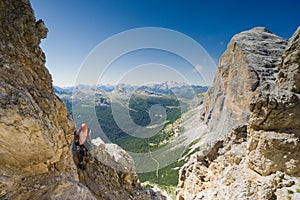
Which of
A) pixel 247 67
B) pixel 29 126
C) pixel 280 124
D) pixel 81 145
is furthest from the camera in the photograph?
pixel 247 67

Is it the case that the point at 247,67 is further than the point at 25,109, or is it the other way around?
the point at 247,67

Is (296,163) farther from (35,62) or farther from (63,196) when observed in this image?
(35,62)

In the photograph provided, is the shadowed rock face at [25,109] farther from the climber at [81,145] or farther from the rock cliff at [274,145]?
the rock cliff at [274,145]

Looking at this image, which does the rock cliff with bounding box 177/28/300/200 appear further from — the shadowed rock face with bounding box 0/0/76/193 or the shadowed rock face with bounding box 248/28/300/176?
the shadowed rock face with bounding box 0/0/76/193

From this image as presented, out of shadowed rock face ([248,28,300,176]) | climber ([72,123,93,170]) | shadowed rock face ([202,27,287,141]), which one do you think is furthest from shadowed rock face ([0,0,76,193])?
shadowed rock face ([202,27,287,141])

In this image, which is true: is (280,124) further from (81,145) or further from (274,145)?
(81,145)

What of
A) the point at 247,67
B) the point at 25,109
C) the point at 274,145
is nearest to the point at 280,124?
the point at 274,145

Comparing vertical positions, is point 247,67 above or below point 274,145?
above

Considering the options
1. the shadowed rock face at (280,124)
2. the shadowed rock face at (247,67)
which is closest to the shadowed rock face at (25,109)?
the shadowed rock face at (280,124)

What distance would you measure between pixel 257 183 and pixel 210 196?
18.7 feet

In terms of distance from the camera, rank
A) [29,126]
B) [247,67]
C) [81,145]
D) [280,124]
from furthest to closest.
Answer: [247,67] < [280,124] < [81,145] < [29,126]

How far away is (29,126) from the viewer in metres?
6.58

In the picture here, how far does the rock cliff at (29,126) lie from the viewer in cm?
624

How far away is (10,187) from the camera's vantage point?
5969mm
